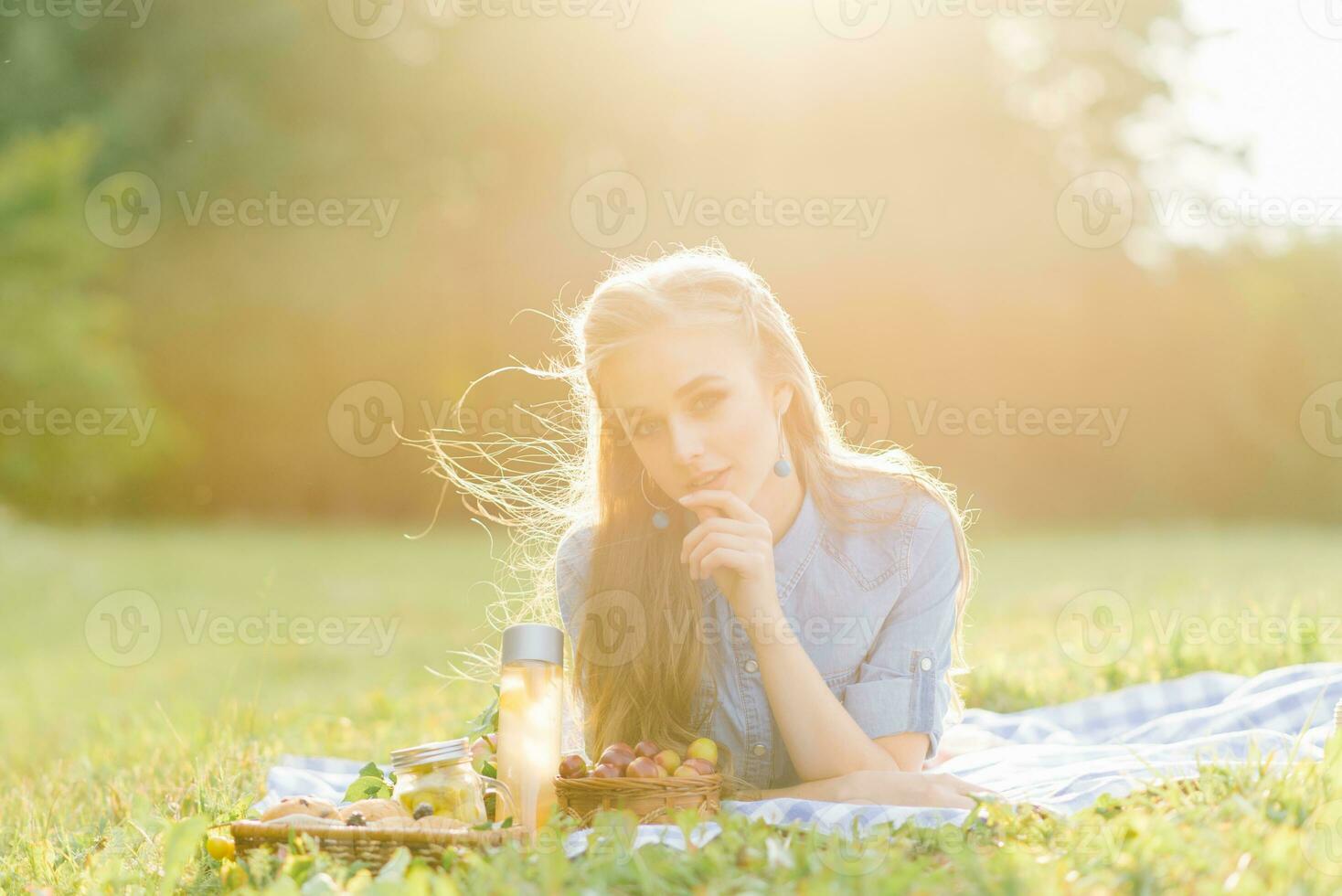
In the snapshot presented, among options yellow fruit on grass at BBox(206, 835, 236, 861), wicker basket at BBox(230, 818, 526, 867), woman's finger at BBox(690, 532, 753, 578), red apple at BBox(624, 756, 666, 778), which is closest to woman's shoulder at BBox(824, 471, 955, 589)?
woman's finger at BBox(690, 532, 753, 578)

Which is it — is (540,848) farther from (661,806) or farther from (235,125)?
(235,125)

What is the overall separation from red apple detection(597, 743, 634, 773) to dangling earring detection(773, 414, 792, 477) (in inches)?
35.5

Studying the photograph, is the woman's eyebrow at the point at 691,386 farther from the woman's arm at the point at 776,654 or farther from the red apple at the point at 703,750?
the red apple at the point at 703,750

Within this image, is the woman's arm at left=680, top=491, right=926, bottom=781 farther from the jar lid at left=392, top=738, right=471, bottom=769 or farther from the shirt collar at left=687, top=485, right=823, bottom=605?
the jar lid at left=392, top=738, right=471, bottom=769

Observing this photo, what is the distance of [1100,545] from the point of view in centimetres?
1369

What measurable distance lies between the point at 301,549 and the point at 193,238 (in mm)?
7078

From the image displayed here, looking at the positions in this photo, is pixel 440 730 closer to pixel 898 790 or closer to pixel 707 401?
pixel 707 401

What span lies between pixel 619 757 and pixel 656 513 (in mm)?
886

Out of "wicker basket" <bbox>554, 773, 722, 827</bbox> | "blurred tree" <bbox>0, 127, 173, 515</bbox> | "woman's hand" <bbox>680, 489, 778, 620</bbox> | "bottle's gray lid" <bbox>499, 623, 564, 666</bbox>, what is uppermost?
"blurred tree" <bbox>0, 127, 173, 515</bbox>

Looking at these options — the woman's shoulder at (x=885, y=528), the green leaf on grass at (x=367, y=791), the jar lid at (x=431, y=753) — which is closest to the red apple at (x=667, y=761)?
the jar lid at (x=431, y=753)

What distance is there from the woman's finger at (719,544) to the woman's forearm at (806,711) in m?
0.18

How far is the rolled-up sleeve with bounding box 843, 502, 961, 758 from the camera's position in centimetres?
334

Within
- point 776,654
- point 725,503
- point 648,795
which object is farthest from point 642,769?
point 725,503

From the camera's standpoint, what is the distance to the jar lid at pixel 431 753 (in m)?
2.87
